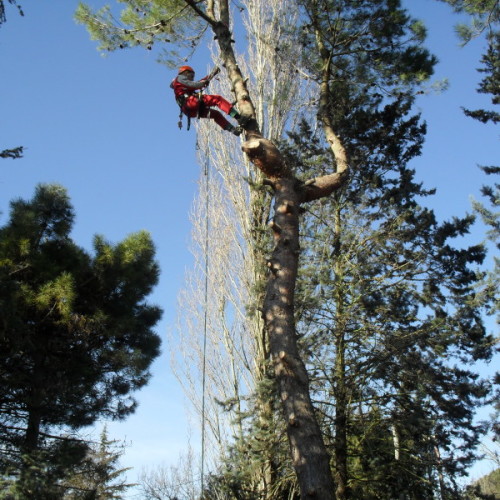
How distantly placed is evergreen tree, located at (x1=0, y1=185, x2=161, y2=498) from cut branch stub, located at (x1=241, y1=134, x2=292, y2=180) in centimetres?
304

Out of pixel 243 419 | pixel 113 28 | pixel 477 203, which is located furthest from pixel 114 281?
pixel 477 203

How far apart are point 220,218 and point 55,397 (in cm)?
425

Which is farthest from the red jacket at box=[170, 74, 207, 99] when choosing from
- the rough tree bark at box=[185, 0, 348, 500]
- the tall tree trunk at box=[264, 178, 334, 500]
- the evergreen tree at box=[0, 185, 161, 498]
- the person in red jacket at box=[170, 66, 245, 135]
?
the evergreen tree at box=[0, 185, 161, 498]

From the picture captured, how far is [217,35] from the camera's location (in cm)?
556

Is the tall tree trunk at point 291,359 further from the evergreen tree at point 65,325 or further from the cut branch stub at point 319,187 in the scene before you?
the evergreen tree at point 65,325

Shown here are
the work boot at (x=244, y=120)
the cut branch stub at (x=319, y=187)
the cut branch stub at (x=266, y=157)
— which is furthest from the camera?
the work boot at (x=244, y=120)

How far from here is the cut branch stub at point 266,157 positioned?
15.5 feet

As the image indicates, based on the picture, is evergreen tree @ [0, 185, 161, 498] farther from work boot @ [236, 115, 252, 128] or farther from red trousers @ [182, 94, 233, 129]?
work boot @ [236, 115, 252, 128]

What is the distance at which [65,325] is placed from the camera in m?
6.55

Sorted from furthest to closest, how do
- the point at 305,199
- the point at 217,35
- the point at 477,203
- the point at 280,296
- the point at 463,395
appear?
1. the point at 477,203
2. the point at 463,395
3. the point at 217,35
4. the point at 305,199
5. the point at 280,296

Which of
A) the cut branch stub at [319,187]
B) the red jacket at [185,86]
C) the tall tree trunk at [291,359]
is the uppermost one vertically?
the red jacket at [185,86]

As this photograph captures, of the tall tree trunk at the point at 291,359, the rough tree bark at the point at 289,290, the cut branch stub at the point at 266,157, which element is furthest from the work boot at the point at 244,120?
the tall tree trunk at the point at 291,359

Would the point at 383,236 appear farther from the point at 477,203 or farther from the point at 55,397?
the point at 477,203

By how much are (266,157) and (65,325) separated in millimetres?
3500
